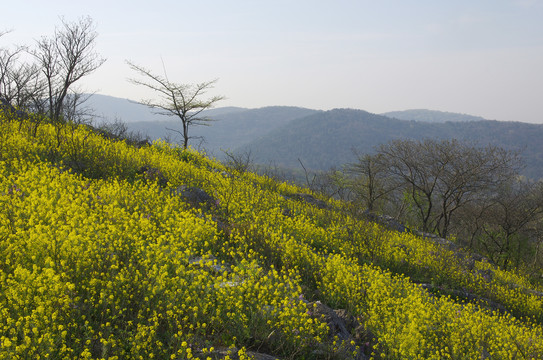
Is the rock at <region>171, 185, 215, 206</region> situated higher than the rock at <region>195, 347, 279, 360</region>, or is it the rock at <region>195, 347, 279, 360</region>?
the rock at <region>171, 185, 215, 206</region>

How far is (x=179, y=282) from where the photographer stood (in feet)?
15.6

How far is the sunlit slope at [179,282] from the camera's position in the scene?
3771mm

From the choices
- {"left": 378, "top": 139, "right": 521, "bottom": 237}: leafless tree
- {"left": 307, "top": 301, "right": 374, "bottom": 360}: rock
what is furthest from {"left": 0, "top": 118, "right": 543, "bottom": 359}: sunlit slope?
{"left": 378, "top": 139, "right": 521, "bottom": 237}: leafless tree

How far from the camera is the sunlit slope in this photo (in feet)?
12.4

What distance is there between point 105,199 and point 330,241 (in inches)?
265

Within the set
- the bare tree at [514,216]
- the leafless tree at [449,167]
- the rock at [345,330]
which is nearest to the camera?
the rock at [345,330]

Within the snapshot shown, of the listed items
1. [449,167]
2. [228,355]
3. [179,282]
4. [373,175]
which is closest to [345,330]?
[228,355]

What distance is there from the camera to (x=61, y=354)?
11.0ft

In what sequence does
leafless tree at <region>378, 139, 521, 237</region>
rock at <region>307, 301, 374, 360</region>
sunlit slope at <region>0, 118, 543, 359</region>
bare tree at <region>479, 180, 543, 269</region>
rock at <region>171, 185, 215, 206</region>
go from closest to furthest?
sunlit slope at <region>0, 118, 543, 359</region>
rock at <region>307, 301, 374, 360</region>
rock at <region>171, 185, 215, 206</region>
leafless tree at <region>378, 139, 521, 237</region>
bare tree at <region>479, 180, 543, 269</region>

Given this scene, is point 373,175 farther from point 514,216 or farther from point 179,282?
point 179,282

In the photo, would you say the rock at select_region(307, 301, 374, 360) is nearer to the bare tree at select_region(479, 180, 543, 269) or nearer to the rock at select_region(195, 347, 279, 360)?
the rock at select_region(195, 347, 279, 360)

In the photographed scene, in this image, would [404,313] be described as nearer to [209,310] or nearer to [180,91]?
[209,310]

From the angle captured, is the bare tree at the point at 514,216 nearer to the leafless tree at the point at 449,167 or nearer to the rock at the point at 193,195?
the leafless tree at the point at 449,167

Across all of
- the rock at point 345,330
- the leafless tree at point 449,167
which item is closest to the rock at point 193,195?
the rock at point 345,330
